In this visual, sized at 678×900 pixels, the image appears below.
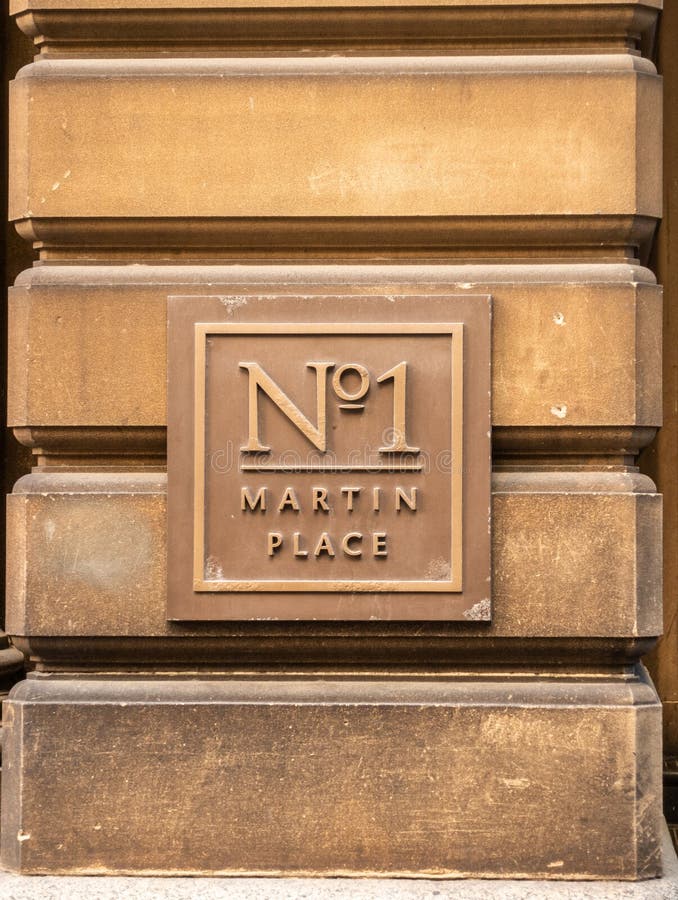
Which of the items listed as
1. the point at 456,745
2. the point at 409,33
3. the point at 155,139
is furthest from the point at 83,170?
the point at 456,745

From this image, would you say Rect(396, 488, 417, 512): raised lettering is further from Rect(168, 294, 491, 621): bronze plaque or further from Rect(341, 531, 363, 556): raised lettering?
Rect(341, 531, 363, 556): raised lettering

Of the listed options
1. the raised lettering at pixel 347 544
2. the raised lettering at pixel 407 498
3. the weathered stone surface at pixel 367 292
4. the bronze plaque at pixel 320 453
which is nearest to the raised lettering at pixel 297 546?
the bronze plaque at pixel 320 453

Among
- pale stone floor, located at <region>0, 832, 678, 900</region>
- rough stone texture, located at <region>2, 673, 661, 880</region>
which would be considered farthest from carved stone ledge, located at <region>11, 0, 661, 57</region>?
pale stone floor, located at <region>0, 832, 678, 900</region>

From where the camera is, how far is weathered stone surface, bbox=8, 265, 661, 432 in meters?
3.60

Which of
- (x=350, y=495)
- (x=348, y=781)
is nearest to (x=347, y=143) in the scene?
(x=350, y=495)

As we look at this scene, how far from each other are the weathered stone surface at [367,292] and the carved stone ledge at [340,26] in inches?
29.2

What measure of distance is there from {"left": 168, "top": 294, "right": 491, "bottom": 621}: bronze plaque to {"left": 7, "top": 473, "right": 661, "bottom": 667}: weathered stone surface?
9 cm

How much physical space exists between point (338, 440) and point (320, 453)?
2.8 inches

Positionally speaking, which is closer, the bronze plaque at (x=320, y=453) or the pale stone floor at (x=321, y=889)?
the pale stone floor at (x=321, y=889)

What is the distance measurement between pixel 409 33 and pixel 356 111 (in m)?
0.33

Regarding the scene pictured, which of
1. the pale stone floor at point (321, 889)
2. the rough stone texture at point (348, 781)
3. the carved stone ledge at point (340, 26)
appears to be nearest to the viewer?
the pale stone floor at point (321, 889)

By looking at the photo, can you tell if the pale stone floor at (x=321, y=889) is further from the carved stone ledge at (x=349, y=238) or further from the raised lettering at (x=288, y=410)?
the carved stone ledge at (x=349, y=238)

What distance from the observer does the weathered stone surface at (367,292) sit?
3.60 meters

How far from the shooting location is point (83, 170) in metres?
3.69
